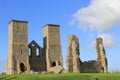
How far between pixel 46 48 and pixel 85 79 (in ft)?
109

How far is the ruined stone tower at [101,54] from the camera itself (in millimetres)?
51250

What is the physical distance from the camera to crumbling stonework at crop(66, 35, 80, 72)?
47875mm

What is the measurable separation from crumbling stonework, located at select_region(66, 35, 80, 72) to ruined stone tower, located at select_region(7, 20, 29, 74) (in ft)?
53.6

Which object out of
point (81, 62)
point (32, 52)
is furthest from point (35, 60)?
point (81, 62)

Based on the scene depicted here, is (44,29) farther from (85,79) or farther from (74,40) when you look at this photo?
(85,79)

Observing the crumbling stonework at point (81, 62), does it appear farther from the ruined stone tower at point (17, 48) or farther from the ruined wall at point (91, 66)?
the ruined stone tower at point (17, 48)

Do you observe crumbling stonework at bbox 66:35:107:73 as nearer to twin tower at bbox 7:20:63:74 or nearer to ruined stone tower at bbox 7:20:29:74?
twin tower at bbox 7:20:63:74

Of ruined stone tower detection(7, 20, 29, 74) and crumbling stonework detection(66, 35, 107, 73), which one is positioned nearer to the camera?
crumbling stonework detection(66, 35, 107, 73)

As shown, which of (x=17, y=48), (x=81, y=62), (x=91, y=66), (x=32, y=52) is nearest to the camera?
(x=81, y=62)

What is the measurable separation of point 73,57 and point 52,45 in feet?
66.4

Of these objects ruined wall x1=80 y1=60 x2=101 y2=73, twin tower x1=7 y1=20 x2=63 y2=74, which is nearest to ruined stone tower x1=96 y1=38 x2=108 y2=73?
ruined wall x1=80 y1=60 x2=101 y2=73

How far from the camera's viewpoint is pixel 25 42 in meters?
64.6

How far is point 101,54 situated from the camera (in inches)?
2031

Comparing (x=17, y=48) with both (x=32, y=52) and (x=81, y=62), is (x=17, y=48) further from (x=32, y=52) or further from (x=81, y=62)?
(x=81, y=62)
